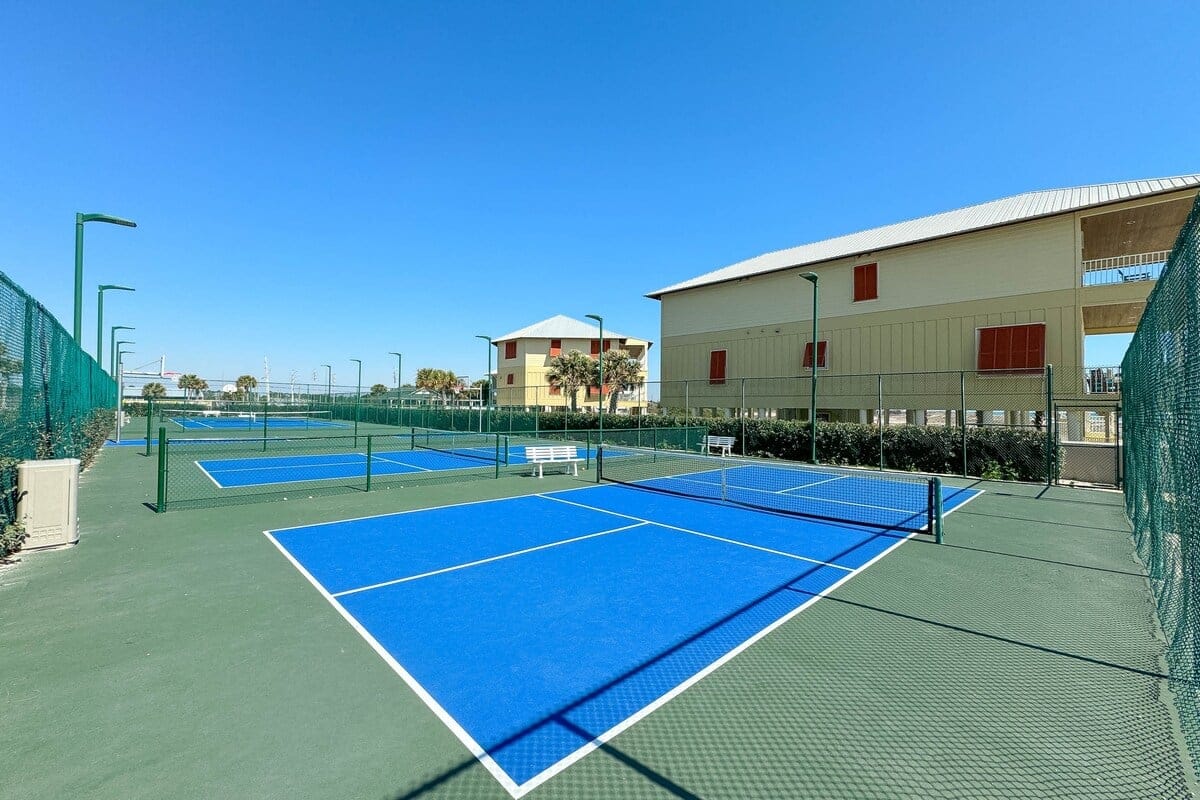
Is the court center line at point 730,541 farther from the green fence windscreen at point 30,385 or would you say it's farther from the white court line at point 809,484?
the green fence windscreen at point 30,385

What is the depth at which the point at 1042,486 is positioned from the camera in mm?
15047

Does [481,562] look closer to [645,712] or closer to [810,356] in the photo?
[645,712]

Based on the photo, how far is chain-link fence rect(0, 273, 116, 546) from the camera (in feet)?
22.5

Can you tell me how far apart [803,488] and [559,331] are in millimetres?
43610

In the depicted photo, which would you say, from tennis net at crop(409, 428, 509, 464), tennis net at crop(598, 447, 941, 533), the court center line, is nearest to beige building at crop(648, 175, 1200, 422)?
tennis net at crop(598, 447, 941, 533)

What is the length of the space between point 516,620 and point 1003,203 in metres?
31.6

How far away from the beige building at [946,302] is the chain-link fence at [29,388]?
74.3 feet

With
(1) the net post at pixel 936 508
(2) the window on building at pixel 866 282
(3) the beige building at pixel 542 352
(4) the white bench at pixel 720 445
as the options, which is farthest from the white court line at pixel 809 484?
(3) the beige building at pixel 542 352

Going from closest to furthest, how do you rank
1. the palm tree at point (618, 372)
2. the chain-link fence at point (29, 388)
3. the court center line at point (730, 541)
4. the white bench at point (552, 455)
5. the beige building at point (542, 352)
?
the chain-link fence at point (29, 388)
the court center line at point (730, 541)
the white bench at point (552, 455)
the palm tree at point (618, 372)
the beige building at point (542, 352)

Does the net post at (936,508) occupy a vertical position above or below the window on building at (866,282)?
below

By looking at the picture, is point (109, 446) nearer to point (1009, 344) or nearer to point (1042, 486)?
point (1042, 486)

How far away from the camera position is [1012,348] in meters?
22.4

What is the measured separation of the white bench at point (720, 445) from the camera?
22.6 meters

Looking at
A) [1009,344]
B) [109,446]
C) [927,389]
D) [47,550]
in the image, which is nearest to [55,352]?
[47,550]
